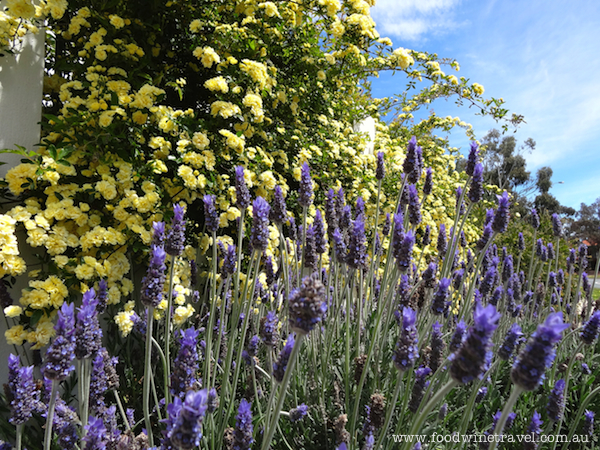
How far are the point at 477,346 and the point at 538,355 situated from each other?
15 cm

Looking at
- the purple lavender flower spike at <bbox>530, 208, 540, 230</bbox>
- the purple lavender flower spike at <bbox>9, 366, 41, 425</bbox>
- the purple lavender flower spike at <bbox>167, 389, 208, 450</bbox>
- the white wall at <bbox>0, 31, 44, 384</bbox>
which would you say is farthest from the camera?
the purple lavender flower spike at <bbox>530, 208, 540, 230</bbox>

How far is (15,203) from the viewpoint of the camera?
2.50 meters

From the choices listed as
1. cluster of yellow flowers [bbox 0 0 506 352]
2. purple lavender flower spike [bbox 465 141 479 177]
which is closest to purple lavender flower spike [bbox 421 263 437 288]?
purple lavender flower spike [bbox 465 141 479 177]

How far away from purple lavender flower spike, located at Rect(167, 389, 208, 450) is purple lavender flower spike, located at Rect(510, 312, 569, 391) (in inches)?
31.4

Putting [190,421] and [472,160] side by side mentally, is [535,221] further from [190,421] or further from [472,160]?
[190,421]

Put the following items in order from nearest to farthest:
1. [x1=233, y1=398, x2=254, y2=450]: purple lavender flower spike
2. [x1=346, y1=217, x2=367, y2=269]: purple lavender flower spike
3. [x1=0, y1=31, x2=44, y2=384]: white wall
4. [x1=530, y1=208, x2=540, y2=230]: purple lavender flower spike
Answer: [x1=233, y1=398, x2=254, y2=450]: purple lavender flower spike
[x1=346, y1=217, x2=367, y2=269]: purple lavender flower spike
[x1=0, y1=31, x2=44, y2=384]: white wall
[x1=530, y1=208, x2=540, y2=230]: purple lavender flower spike

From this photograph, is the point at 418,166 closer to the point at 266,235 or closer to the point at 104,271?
the point at 266,235

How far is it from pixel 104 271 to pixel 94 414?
908 mm

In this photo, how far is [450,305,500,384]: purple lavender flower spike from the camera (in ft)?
2.80

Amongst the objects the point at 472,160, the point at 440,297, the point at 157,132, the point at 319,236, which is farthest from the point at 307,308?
the point at 157,132

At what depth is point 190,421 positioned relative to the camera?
2.65 feet

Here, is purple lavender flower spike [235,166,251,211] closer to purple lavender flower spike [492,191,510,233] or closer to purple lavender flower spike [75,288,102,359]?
purple lavender flower spike [75,288,102,359]

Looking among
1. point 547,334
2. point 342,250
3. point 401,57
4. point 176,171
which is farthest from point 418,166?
point 401,57

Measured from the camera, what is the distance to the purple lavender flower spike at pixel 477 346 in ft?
2.80
